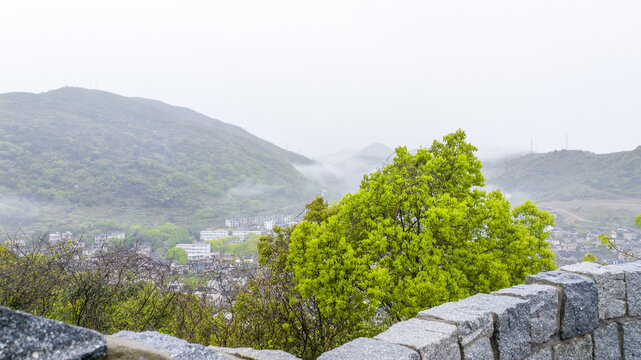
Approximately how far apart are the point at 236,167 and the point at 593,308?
110117 millimetres

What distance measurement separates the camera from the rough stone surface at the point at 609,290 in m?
3.37

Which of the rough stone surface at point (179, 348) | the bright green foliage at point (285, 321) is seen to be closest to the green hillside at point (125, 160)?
the bright green foliage at point (285, 321)

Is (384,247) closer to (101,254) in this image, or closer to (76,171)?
(101,254)

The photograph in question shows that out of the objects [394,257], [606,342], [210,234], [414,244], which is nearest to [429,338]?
[606,342]

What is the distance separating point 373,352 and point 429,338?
40 centimetres

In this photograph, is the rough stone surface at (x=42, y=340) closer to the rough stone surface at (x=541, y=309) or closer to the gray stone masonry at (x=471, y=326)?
the gray stone masonry at (x=471, y=326)

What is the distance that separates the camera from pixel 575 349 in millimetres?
3172

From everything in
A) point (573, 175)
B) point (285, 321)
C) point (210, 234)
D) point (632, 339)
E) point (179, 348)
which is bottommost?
point (210, 234)

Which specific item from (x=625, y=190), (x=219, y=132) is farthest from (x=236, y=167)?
(x=625, y=190)

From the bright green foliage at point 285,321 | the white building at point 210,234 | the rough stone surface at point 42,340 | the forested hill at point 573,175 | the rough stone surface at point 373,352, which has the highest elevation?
the forested hill at point 573,175

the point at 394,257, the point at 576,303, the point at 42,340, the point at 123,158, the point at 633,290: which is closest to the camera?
the point at 42,340

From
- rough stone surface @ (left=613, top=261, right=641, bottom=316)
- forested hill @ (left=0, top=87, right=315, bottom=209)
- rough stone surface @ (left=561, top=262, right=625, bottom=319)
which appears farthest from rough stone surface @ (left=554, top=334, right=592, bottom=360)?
forested hill @ (left=0, top=87, right=315, bottom=209)

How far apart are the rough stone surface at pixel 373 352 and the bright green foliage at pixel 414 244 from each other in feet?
13.4

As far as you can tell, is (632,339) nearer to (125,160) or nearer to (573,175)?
(573,175)
